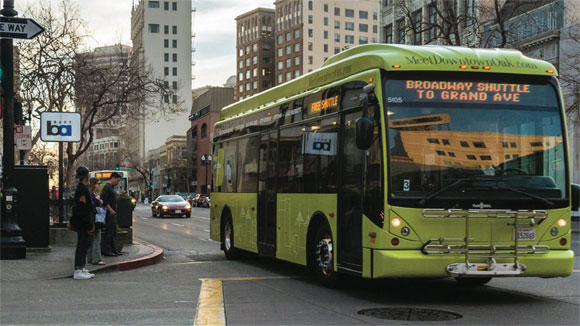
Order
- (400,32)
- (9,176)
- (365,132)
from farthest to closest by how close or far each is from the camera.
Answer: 1. (400,32)
2. (9,176)
3. (365,132)

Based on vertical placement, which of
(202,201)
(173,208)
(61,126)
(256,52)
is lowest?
(202,201)

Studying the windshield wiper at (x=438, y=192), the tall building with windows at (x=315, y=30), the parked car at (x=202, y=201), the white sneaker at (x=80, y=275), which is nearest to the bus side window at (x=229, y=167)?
the white sneaker at (x=80, y=275)

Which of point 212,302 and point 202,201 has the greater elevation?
point 212,302

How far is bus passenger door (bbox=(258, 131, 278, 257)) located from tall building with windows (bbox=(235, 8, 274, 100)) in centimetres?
15103

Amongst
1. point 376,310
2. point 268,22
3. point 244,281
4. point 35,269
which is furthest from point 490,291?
point 268,22

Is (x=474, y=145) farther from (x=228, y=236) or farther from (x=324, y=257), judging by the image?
(x=228, y=236)

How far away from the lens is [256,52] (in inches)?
6668

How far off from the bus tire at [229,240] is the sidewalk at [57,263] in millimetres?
1571

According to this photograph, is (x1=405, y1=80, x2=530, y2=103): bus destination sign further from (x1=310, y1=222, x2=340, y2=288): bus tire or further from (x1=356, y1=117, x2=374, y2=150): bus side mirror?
(x1=310, y1=222, x2=340, y2=288): bus tire

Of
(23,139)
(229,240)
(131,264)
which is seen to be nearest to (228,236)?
(229,240)

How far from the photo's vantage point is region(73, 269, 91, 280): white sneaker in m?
13.0

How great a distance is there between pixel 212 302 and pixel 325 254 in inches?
86.1

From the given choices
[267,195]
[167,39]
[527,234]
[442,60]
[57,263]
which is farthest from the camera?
[167,39]

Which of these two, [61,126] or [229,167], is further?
[61,126]
